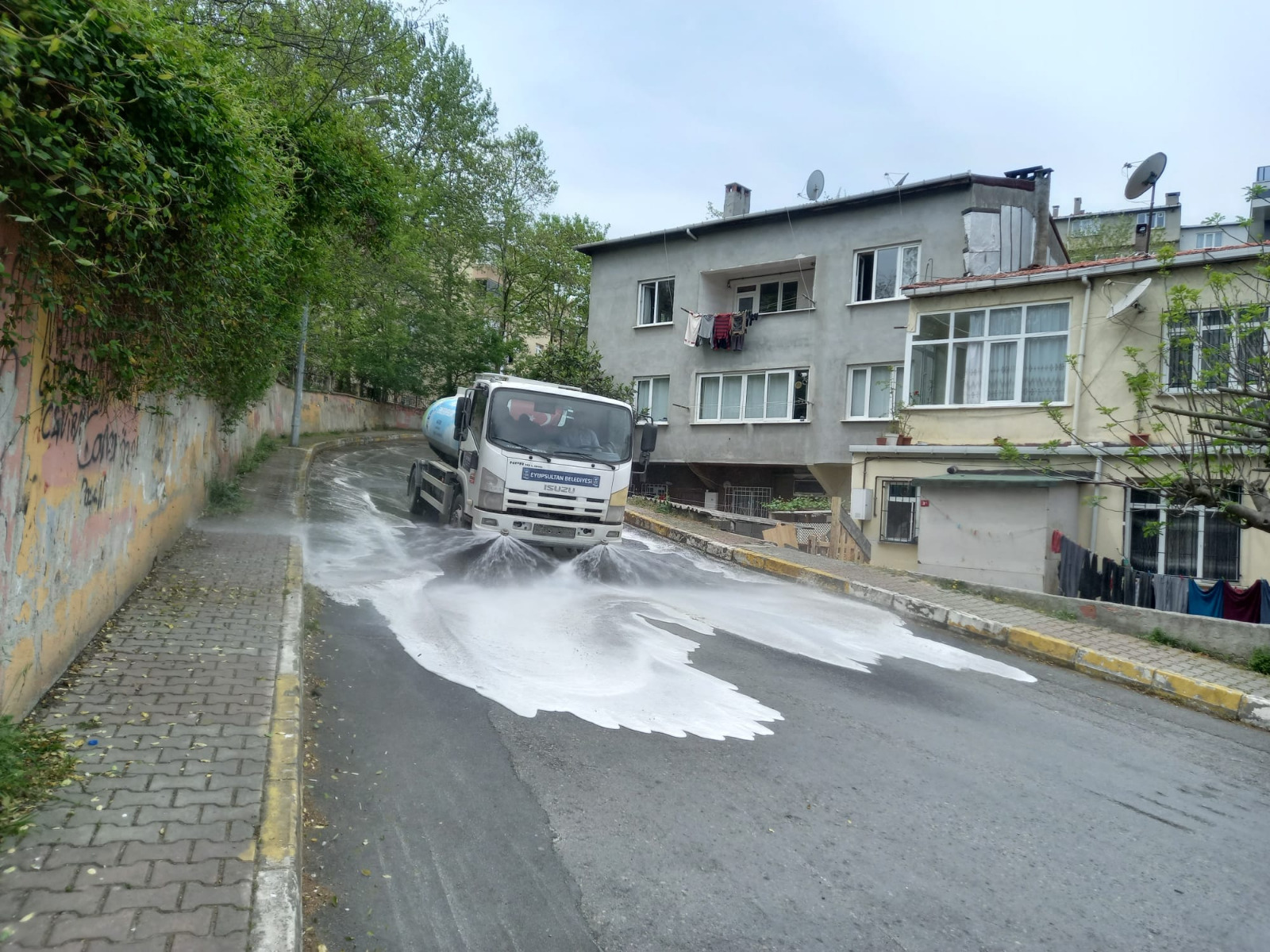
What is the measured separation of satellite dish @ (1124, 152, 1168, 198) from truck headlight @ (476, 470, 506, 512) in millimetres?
13179

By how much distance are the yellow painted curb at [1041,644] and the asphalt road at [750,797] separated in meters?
0.37

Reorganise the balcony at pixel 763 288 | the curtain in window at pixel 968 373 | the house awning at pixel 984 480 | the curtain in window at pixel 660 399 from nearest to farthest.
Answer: the house awning at pixel 984 480
the curtain in window at pixel 968 373
the balcony at pixel 763 288
the curtain in window at pixel 660 399

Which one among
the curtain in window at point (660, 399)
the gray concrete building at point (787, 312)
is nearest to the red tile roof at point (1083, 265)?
the gray concrete building at point (787, 312)

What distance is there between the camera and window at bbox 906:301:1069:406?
15.8 metres

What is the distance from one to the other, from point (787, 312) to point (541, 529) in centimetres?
1386

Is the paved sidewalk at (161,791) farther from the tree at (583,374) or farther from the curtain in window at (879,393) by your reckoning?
the tree at (583,374)

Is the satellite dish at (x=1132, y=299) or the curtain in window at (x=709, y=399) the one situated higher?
the satellite dish at (x=1132, y=299)

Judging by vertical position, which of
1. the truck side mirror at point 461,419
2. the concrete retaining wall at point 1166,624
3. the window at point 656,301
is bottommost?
the concrete retaining wall at point 1166,624

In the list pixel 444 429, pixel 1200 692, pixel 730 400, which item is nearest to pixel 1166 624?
pixel 1200 692

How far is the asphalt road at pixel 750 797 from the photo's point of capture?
3676 millimetres

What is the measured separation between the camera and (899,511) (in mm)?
17469

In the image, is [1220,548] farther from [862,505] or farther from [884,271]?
[884,271]

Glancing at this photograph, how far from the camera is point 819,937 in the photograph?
353 cm

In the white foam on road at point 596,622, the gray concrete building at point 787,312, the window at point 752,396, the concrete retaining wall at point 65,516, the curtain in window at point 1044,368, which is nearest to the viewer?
the concrete retaining wall at point 65,516
